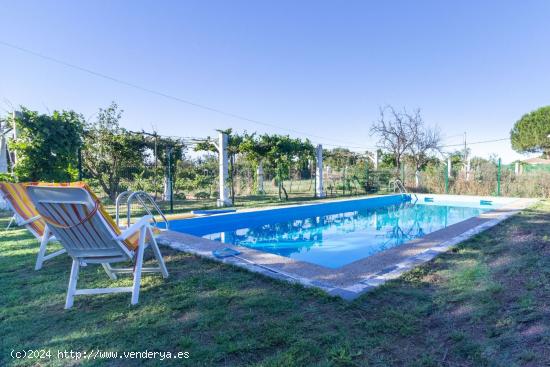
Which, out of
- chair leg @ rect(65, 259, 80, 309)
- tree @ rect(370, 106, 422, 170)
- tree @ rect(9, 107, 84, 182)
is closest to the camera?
chair leg @ rect(65, 259, 80, 309)

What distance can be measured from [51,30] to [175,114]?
22.0ft

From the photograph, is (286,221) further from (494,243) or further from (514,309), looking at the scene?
(514,309)

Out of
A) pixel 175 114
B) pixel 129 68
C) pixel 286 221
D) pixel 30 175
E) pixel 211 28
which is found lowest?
pixel 286 221

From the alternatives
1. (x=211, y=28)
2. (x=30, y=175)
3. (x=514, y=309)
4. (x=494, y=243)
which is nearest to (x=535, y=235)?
(x=494, y=243)

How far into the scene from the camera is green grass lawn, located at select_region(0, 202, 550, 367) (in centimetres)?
170

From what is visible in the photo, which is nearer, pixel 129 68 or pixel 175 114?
pixel 129 68

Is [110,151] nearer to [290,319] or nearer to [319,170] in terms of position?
[319,170]

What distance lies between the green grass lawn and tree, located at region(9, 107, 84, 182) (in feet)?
14.6

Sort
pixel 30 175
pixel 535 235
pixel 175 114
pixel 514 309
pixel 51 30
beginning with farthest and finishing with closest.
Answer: pixel 175 114, pixel 51 30, pixel 30 175, pixel 535 235, pixel 514 309

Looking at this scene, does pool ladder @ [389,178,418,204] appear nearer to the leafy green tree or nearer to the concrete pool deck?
the leafy green tree

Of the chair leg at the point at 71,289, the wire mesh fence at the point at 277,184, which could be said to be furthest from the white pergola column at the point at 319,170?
the chair leg at the point at 71,289

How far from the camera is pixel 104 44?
11.2 metres

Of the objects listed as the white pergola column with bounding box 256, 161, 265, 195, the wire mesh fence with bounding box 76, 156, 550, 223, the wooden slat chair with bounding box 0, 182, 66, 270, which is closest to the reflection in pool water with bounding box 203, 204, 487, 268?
the wire mesh fence with bounding box 76, 156, 550, 223

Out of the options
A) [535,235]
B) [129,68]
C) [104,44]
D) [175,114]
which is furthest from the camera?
[175,114]
